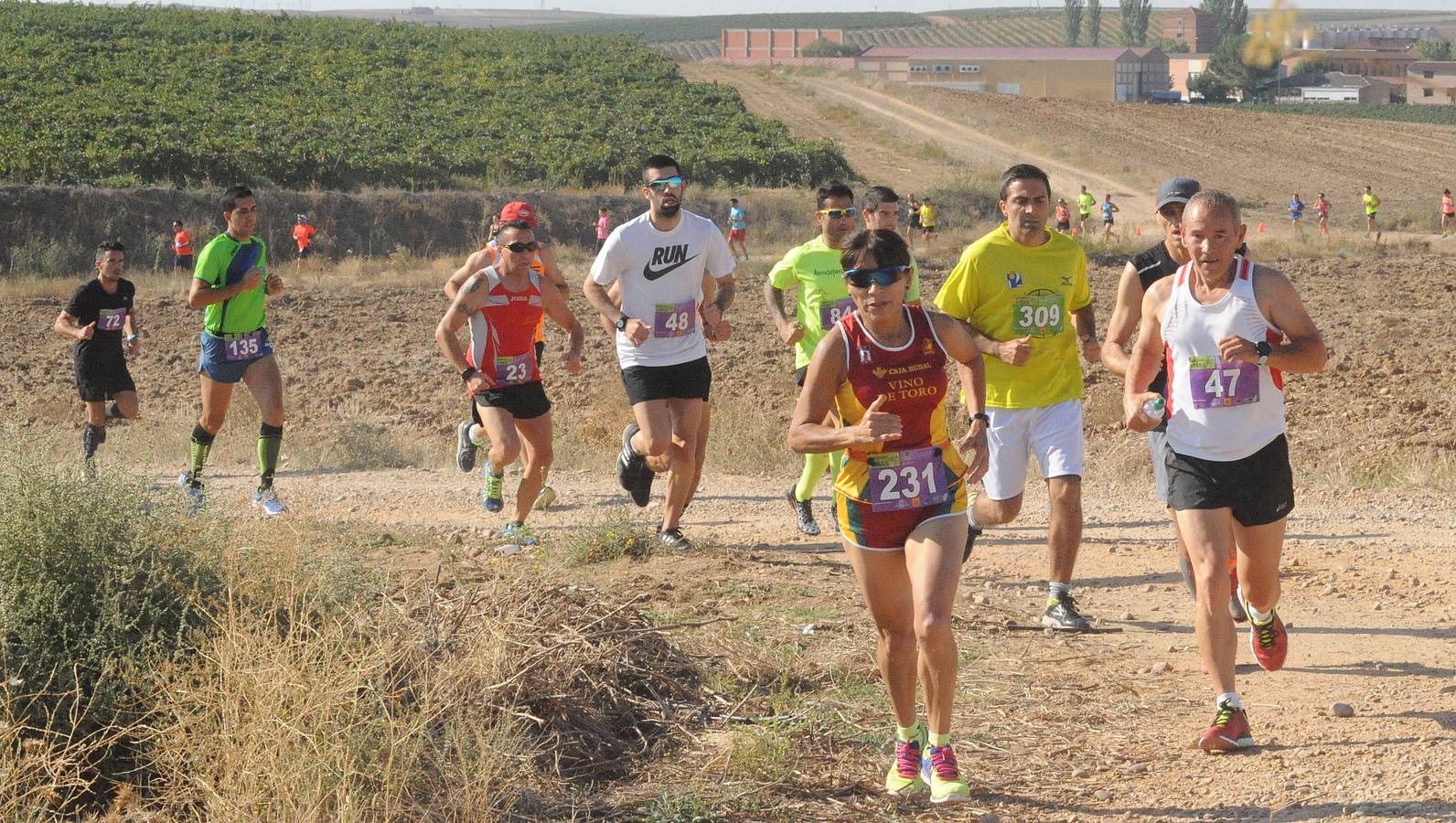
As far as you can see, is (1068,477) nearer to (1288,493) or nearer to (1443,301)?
(1288,493)

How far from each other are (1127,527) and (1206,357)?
4.12m

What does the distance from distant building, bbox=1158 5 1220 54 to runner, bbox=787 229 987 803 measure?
477ft

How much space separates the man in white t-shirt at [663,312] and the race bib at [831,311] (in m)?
0.64

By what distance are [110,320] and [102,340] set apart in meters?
0.16

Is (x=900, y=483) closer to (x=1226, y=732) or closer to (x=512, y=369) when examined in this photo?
(x=1226, y=732)

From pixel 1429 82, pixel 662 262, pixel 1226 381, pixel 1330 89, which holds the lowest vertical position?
pixel 1226 381

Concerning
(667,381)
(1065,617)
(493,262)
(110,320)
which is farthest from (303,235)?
(1065,617)

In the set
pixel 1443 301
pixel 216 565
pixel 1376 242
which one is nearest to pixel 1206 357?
pixel 216 565

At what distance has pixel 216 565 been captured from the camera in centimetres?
609

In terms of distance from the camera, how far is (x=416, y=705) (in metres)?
5.22

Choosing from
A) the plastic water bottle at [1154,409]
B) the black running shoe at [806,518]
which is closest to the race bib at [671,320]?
the black running shoe at [806,518]

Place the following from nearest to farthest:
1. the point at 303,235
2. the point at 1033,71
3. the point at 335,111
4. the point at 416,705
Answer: the point at 416,705 < the point at 303,235 < the point at 335,111 < the point at 1033,71

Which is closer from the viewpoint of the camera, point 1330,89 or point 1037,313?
point 1037,313

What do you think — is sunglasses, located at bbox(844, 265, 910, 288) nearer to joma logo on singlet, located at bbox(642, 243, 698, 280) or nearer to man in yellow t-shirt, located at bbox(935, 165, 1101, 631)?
man in yellow t-shirt, located at bbox(935, 165, 1101, 631)
